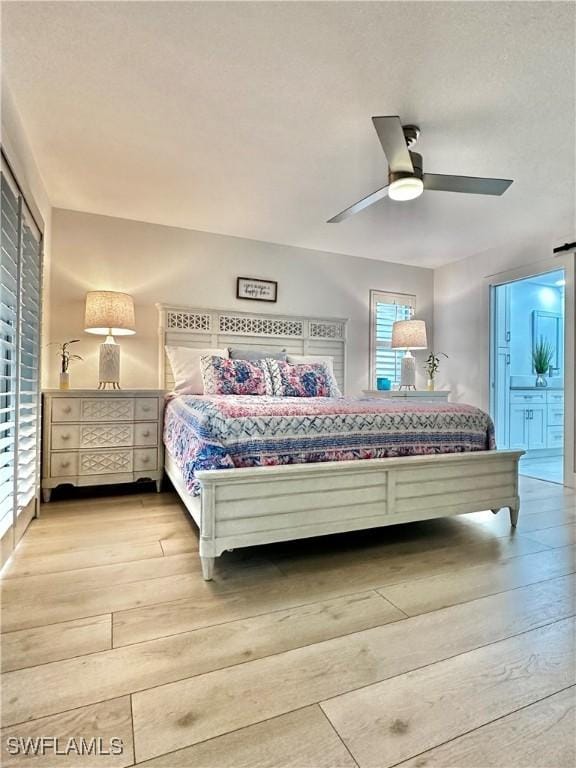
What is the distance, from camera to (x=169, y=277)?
12.9 feet

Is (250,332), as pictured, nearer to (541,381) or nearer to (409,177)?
(409,177)

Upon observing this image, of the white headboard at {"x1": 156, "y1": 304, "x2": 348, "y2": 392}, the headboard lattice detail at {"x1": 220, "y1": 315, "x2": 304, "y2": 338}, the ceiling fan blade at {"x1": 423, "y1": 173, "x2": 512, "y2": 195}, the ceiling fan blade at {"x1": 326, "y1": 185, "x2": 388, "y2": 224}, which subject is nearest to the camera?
the ceiling fan blade at {"x1": 423, "y1": 173, "x2": 512, "y2": 195}

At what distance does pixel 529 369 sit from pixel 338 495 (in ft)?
14.9

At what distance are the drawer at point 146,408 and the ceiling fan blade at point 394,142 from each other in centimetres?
239

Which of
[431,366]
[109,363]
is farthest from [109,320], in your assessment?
[431,366]

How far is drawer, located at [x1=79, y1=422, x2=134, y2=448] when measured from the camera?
304 centimetres

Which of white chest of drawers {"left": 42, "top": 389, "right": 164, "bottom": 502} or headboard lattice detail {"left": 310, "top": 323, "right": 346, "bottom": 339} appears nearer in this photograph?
white chest of drawers {"left": 42, "top": 389, "right": 164, "bottom": 502}

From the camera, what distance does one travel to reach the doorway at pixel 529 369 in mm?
4633

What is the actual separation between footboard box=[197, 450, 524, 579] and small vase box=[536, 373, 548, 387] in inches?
131

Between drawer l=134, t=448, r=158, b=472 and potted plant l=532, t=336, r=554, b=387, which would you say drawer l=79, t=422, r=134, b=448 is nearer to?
drawer l=134, t=448, r=158, b=472

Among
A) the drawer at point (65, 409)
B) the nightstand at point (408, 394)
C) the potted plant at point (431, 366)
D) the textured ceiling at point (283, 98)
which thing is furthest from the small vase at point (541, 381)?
the drawer at point (65, 409)

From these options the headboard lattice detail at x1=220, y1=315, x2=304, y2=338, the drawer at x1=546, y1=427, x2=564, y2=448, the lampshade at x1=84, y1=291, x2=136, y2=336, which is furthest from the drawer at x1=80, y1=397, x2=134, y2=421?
the drawer at x1=546, y1=427, x2=564, y2=448

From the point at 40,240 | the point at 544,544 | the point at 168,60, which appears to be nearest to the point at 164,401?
the point at 40,240

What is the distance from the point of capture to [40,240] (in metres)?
2.65
